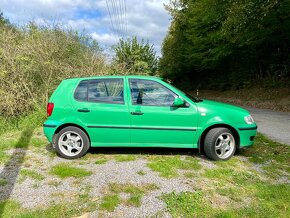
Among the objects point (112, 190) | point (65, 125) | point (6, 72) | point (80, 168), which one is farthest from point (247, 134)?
point (6, 72)

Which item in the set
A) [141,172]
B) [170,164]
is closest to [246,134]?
[170,164]

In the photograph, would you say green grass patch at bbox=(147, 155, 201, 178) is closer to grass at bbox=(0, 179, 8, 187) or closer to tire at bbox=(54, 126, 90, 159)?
tire at bbox=(54, 126, 90, 159)

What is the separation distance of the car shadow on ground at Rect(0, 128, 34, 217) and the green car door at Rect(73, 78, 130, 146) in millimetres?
1546

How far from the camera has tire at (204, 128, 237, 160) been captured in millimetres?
5620

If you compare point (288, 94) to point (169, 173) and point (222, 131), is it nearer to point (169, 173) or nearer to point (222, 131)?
point (222, 131)

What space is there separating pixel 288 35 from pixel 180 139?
16.5m

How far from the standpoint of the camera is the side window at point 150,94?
578cm

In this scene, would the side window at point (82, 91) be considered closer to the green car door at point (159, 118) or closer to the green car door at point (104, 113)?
the green car door at point (104, 113)

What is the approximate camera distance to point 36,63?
11312 mm

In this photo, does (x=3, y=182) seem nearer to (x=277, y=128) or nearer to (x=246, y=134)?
(x=246, y=134)

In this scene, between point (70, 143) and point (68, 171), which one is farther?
Result: point (70, 143)

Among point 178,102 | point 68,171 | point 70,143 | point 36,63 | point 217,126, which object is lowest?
point 68,171

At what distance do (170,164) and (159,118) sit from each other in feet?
3.05

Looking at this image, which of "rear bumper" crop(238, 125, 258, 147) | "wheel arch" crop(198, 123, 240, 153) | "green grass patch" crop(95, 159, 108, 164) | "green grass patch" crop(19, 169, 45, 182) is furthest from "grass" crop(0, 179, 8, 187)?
"rear bumper" crop(238, 125, 258, 147)
